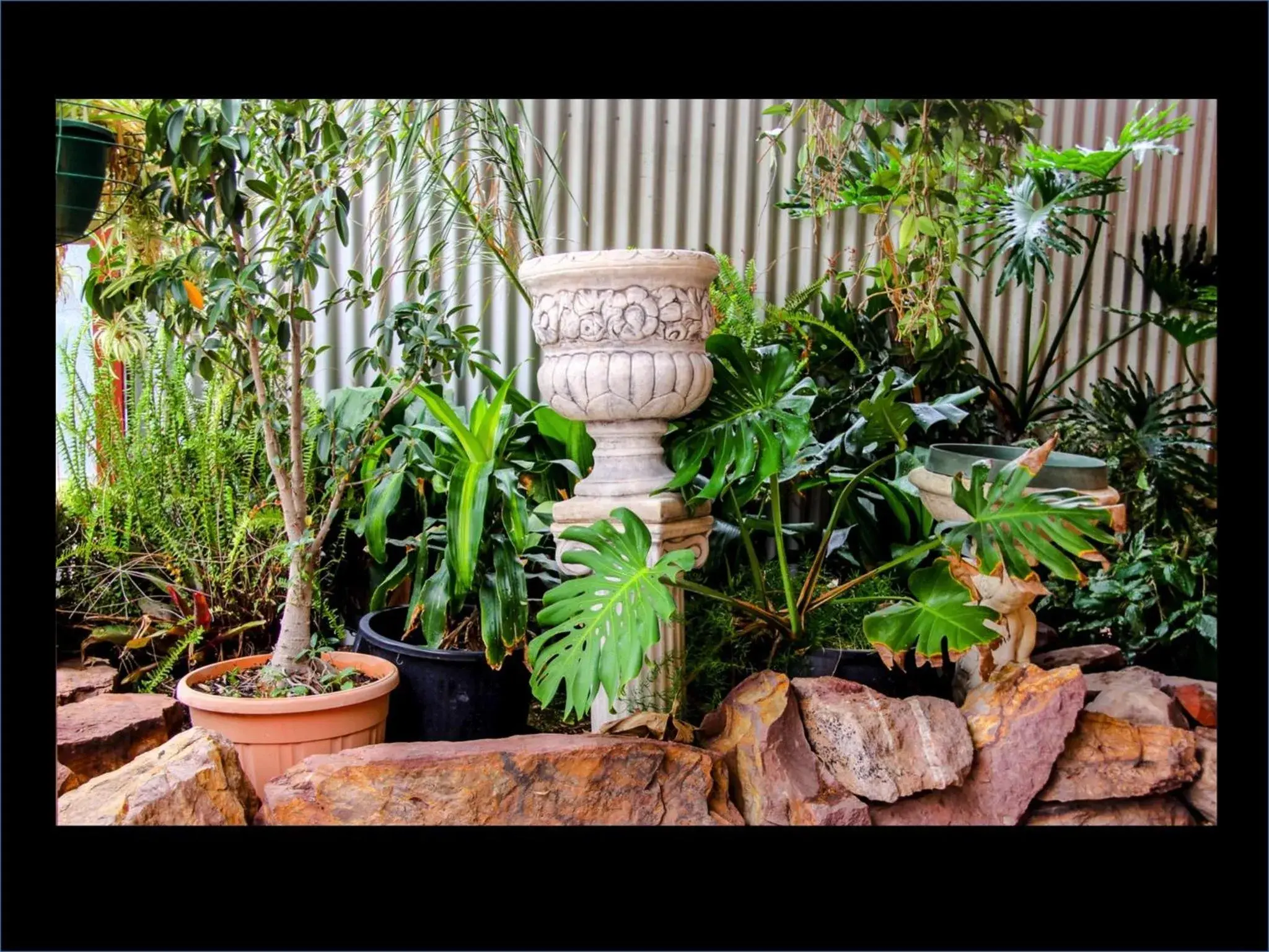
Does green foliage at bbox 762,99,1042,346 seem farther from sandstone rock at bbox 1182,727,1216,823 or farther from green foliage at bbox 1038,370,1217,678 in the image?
sandstone rock at bbox 1182,727,1216,823

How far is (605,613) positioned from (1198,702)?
63.1 inches

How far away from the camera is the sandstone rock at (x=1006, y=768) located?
2020 mm

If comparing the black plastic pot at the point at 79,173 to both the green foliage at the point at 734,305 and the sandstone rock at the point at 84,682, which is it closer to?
the sandstone rock at the point at 84,682

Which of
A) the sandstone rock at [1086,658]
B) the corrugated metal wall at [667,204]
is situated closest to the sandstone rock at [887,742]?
the sandstone rock at [1086,658]

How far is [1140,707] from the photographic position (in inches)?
88.8

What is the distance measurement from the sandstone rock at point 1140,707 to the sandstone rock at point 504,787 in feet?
3.22

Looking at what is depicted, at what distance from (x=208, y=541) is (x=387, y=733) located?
868 mm

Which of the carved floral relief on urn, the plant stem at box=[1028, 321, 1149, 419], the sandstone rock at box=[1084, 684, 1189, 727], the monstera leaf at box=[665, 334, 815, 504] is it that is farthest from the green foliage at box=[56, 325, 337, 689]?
the plant stem at box=[1028, 321, 1149, 419]

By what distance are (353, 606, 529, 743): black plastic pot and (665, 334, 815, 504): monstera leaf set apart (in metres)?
0.70

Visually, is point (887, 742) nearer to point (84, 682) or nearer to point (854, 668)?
point (854, 668)
